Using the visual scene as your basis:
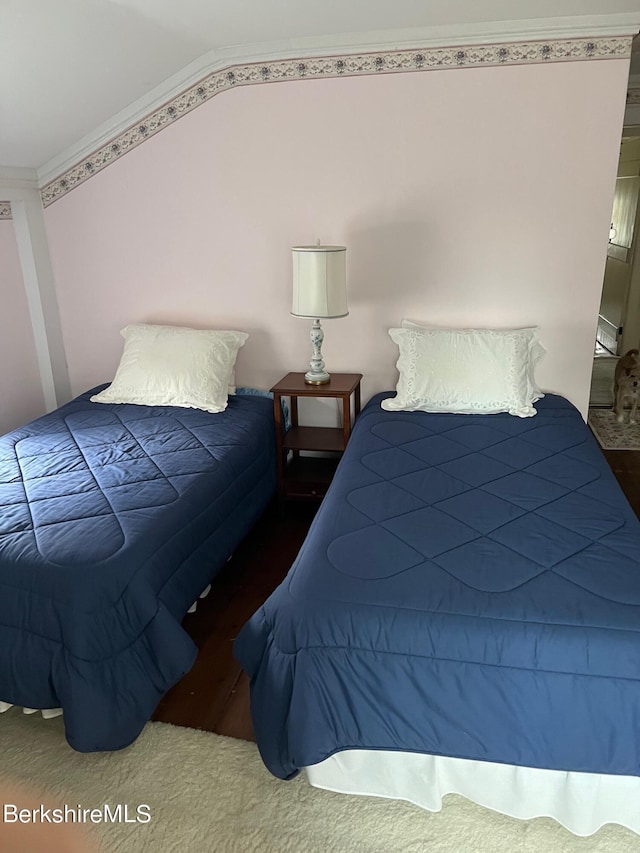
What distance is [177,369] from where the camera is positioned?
9.98 ft

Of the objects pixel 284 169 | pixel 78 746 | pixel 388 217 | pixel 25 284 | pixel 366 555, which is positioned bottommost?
pixel 78 746

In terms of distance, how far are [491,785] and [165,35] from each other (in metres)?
2.88

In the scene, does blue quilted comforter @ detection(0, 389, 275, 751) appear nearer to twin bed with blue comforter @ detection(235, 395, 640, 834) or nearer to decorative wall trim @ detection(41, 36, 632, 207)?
twin bed with blue comforter @ detection(235, 395, 640, 834)

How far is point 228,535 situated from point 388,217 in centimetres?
167

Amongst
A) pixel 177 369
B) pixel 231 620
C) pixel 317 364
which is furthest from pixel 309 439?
pixel 231 620

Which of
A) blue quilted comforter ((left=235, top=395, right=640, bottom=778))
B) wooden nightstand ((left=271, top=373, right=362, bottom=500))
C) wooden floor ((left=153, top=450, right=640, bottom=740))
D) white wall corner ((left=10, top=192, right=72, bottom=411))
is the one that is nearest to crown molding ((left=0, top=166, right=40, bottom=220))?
white wall corner ((left=10, top=192, right=72, bottom=411))

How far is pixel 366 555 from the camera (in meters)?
1.76

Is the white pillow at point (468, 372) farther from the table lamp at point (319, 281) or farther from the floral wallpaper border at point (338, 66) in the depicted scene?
the floral wallpaper border at point (338, 66)

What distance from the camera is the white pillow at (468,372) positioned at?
2.85 m

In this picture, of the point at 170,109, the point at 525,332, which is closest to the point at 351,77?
the point at 170,109

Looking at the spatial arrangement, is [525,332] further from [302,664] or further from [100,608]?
[100,608]

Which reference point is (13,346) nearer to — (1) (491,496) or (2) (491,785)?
(1) (491,496)

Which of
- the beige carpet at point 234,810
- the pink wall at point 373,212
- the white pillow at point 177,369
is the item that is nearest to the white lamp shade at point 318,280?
the pink wall at point 373,212

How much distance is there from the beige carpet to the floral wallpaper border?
8.68 feet
